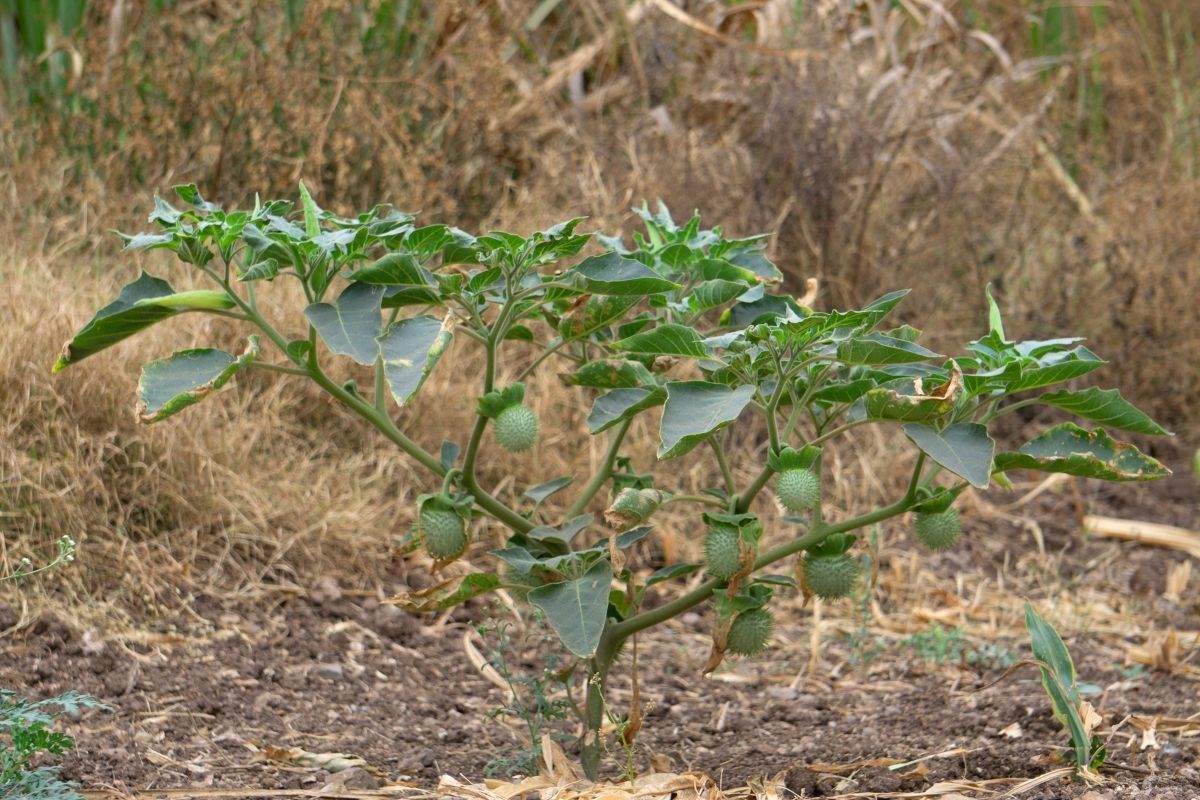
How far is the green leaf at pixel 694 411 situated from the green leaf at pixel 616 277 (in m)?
0.15

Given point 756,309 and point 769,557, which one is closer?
point 769,557

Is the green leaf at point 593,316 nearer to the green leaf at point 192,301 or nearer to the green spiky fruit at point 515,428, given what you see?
the green spiky fruit at point 515,428

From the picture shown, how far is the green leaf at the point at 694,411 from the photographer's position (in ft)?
5.27

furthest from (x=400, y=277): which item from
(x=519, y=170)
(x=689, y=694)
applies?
(x=519, y=170)

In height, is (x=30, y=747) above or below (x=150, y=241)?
below

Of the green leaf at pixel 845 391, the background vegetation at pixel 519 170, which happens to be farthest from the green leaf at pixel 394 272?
the background vegetation at pixel 519 170

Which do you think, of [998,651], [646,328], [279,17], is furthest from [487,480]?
[279,17]

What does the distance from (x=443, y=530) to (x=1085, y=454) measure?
0.91 meters

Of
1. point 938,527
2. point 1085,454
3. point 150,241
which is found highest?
point 150,241

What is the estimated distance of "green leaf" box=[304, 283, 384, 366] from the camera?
1.70 metres

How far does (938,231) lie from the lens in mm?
4906

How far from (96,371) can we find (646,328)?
181cm

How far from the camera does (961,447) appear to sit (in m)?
1.71

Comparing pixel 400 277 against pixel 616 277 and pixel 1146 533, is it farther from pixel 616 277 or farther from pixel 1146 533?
pixel 1146 533
